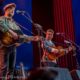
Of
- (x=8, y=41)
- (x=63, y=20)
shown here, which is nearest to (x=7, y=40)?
(x=8, y=41)

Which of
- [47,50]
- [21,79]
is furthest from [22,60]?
[21,79]

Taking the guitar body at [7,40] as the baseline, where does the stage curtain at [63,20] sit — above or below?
above

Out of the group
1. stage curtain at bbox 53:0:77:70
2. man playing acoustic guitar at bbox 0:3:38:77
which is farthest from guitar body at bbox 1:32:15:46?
stage curtain at bbox 53:0:77:70

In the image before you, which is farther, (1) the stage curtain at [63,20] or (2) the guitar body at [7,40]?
(1) the stage curtain at [63,20]

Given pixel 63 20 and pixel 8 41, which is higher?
pixel 63 20

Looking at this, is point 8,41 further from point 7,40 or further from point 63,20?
point 63,20

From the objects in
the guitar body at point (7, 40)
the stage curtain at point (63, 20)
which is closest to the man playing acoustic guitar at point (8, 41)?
the guitar body at point (7, 40)

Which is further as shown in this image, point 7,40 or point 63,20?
point 63,20

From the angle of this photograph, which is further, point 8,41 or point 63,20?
point 63,20

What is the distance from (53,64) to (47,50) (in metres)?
0.32

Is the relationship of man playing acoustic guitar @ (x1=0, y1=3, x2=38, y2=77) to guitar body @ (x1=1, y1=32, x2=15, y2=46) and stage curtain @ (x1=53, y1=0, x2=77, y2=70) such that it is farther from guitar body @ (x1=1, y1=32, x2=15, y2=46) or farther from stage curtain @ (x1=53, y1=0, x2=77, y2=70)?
stage curtain @ (x1=53, y1=0, x2=77, y2=70)

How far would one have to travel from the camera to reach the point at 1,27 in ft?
12.6

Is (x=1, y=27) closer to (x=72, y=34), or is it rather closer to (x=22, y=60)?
(x=22, y=60)

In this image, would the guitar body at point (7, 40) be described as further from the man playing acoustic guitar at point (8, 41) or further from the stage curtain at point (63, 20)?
the stage curtain at point (63, 20)
